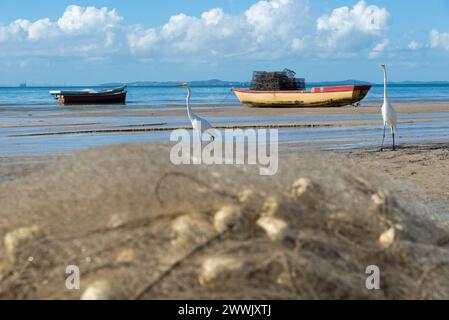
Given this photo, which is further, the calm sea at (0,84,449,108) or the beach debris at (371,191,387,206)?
the calm sea at (0,84,449,108)

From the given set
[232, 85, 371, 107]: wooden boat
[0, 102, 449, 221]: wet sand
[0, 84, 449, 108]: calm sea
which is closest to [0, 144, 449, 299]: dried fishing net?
[0, 102, 449, 221]: wet sand

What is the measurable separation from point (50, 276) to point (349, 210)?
1.61 m

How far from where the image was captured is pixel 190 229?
342 cm

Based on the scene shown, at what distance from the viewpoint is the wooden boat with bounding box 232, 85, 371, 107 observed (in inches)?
1401

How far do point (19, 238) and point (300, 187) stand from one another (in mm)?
1524

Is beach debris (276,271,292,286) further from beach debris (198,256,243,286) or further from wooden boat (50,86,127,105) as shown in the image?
wooden boat (50,86,127,105)

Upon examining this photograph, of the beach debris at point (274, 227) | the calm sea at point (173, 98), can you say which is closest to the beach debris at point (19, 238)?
the beach debris at point (274, 227)

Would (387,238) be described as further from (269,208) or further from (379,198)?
(269,208)

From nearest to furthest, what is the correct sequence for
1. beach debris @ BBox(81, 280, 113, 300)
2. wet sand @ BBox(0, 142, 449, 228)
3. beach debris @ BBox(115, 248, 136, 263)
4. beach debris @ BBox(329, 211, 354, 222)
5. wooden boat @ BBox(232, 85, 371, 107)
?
1. beach debris @ BBox(81, 280, 113, 300)
2. beach debris @ BBox(115, 248, 136, 263)
3. beach debris @ BBox(329, 211, 354, 222)
4. wet sand @ BBox(0, 142, 449, 228)
5. wooden boat @ BBox(232, 85, 371, 107)

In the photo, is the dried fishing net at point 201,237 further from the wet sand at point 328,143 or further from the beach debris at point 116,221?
the wet sand at point 328,143

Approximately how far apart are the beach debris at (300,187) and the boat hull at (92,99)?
41425 millimetres

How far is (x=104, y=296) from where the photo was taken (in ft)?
10.6

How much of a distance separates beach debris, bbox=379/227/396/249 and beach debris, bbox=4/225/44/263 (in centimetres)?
180

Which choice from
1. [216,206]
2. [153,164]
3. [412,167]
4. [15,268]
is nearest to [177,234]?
[216,206]
